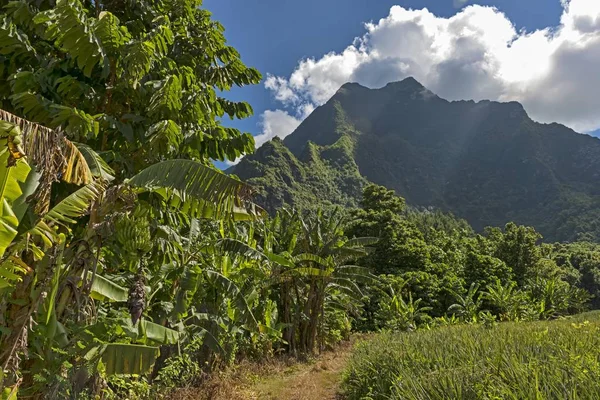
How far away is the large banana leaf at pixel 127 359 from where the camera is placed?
3857 mm

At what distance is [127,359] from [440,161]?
152 m

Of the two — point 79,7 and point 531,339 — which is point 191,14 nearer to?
point 79,7

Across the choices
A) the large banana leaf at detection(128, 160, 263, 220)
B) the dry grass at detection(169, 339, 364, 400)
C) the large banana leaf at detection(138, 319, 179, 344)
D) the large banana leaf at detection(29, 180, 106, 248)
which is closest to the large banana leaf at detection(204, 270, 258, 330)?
the large banana leaf at detection(138, 319, 179, 344)

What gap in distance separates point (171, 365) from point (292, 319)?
7858mm

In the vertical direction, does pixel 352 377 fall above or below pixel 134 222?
below

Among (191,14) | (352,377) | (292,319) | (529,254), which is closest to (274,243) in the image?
(292,319)

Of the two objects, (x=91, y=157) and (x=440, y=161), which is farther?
(x=440, y=161)

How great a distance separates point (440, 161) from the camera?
142875mm

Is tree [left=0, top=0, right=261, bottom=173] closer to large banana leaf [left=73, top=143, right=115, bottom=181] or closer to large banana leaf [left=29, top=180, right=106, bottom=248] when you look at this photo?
large banana leaf [left=73, top=143, right=115, bottom=181]

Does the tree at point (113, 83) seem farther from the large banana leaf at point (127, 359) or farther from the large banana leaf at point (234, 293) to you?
the large banana leaf at point (127, 359)

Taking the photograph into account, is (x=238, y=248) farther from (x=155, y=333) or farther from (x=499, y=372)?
(x=499, y=372)

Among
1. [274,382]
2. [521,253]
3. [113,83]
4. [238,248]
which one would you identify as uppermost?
[521,253]

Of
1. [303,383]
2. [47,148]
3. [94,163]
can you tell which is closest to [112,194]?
[94,163]

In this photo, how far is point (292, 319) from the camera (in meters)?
14.4
